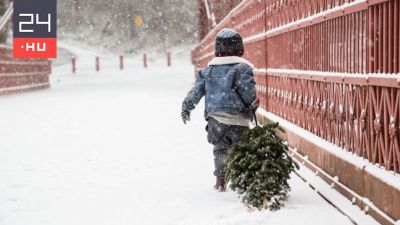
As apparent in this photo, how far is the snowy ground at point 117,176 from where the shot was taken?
18.6 ft

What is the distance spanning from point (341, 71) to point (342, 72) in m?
0.05

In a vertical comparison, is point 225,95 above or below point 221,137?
above

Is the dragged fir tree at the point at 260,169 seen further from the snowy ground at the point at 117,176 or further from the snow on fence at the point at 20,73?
the snow on fence at the point at 20,73

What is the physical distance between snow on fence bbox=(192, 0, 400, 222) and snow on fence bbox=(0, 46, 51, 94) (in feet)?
52.1

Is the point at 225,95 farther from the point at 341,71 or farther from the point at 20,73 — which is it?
the point at 20,73

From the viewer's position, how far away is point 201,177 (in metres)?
7.62

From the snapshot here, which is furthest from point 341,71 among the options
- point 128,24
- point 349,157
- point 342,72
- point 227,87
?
point 128,24

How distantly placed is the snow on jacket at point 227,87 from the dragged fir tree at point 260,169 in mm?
607

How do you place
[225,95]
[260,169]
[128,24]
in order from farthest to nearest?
1. [128,24]
2. [225,95]
3. [260,169]

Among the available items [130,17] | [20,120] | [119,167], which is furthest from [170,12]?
[119,167]

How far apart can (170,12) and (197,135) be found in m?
53.0

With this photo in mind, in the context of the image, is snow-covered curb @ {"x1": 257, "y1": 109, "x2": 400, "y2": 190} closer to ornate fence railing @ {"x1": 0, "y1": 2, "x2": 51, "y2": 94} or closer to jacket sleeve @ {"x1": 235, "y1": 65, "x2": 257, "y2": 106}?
jacket sleeve @ {"x1": 235, "y1": 65, "x2": 257, "y2": 106}

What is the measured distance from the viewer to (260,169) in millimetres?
5738

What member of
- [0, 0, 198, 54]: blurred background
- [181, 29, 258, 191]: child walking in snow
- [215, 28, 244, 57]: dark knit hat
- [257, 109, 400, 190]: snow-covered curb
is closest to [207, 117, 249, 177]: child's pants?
[181, 29, 258, 191]: child walking in snow
